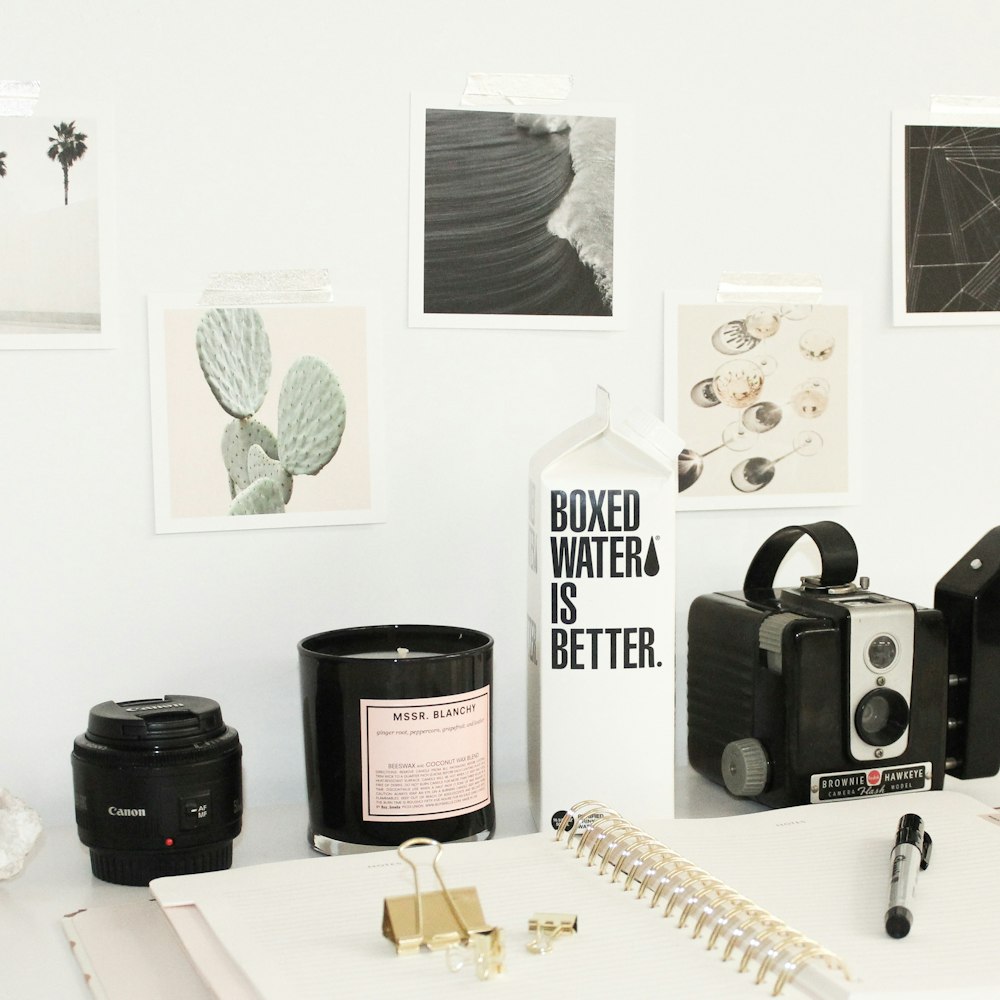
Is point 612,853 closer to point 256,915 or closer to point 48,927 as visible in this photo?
point 256,915

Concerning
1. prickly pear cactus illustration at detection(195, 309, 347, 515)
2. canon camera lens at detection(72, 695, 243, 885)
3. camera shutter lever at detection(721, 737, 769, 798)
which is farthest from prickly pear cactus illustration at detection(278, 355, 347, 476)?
camera shutter lever at detection(721, 737, 769, 798)

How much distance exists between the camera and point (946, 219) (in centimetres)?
101

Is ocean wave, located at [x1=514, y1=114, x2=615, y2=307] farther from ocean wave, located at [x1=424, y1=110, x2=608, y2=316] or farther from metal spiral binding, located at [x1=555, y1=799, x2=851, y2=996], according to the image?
metal spiral binding, located at [x1=555, y1=799, x2=851, y2=996]

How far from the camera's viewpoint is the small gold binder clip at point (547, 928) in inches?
21.4

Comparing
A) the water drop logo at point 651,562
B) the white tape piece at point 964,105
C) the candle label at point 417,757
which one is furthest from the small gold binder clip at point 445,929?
the white tape piece at point 964,105

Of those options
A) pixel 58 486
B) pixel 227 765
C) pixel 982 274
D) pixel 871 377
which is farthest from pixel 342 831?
pixel 982 274

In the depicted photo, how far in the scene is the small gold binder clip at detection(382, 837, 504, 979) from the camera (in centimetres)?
53

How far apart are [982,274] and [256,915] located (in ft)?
2.56

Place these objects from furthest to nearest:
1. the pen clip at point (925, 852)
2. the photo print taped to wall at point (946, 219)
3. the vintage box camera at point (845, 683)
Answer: the photo print taped to wall at point (946, 219), the vintage box camera at point (845, 683), the pen clip at point (925, 852)

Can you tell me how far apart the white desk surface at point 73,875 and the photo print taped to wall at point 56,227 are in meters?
0.34

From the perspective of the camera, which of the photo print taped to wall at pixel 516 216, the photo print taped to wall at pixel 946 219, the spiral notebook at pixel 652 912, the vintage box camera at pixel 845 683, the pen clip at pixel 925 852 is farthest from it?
the photo print taped to wall at pixel 946 219

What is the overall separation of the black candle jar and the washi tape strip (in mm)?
274

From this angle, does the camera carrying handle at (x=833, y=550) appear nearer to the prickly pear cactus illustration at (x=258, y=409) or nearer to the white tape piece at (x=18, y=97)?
the prickly pear cactus illustration at (x=258, y=409)

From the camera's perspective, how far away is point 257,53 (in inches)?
33.4
